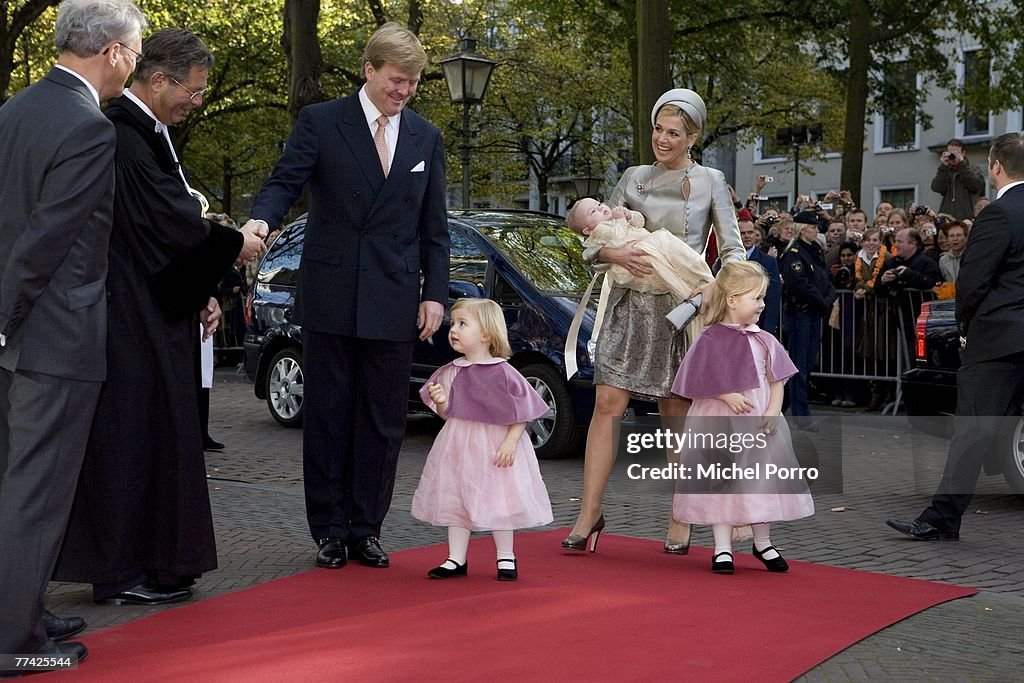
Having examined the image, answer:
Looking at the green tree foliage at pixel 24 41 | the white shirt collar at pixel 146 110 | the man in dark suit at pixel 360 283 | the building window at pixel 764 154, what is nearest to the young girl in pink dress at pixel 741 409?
the man in dark suit at pixel 360 283

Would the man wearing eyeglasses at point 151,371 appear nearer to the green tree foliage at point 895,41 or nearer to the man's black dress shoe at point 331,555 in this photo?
the man's black dress shoe at point 331,555

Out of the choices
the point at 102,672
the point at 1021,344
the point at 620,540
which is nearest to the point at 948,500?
the point at 1021,344

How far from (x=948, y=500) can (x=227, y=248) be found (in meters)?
3.85

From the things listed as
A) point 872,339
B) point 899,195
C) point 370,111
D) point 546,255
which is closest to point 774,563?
point 370,111

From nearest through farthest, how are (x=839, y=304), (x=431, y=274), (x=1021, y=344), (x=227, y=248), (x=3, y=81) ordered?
(x=227, y=248) < (x=431, y=274) < (x=1021, y=344) < (x=839, y=304) < (x=3, y=81)

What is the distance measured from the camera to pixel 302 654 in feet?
14.1

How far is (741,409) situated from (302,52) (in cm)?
1405

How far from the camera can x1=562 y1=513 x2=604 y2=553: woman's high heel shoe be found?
625 cm

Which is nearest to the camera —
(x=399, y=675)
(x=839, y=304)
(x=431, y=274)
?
(x=399, y=675)

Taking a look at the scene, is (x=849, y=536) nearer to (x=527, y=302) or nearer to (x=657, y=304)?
(x=657, y=304)

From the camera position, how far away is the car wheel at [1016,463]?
8109mm

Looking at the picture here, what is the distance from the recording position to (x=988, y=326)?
6.68 m

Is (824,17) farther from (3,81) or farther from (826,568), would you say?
(826,568)

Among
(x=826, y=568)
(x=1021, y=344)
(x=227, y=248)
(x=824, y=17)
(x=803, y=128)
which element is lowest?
(x=826, y=568)
